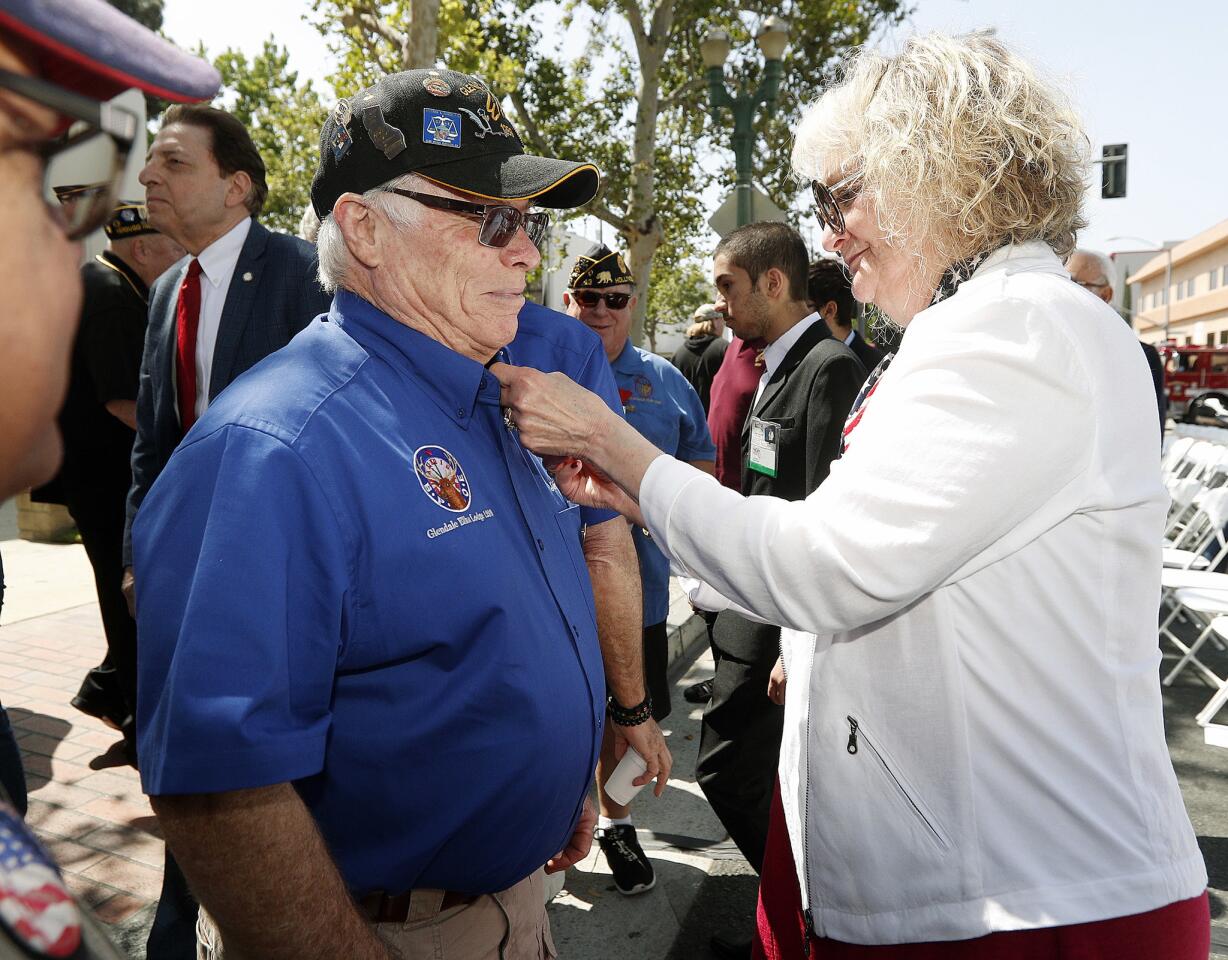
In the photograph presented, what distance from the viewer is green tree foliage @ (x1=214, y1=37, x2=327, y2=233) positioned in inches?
696

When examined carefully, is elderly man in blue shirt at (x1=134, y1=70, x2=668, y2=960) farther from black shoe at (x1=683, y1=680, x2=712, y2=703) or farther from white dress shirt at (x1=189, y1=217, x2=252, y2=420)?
black shoe at (x1=683, y1=680, x2=712, y2=703)

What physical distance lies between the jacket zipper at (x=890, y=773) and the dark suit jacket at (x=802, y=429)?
5.50 feet

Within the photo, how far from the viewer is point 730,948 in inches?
129

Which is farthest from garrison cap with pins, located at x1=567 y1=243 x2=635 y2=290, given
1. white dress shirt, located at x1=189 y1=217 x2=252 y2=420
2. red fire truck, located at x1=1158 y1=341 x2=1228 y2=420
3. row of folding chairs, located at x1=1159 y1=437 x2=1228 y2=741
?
red fire truck, located at x1=1158 y1=341 x2=1228 y2=420

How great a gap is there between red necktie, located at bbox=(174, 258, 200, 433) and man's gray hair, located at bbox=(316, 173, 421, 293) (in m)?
1.48

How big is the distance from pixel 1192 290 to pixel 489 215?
7804 cm

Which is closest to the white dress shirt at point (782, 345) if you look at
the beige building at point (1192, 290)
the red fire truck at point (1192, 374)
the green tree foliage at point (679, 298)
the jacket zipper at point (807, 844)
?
the jacket zipper at point (807, 844)

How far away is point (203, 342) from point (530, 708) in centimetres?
220

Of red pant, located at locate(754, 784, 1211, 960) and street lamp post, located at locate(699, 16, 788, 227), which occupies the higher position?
street lamp post, located at locate(699, 16, 788, 227)

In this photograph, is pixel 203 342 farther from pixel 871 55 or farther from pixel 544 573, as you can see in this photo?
pixel 871 55

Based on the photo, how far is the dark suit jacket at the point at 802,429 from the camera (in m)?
3.35

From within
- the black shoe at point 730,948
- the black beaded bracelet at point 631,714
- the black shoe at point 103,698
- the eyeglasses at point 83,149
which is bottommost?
the black shoe at point 730,948

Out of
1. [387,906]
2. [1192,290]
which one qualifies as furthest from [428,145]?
[1192,290]

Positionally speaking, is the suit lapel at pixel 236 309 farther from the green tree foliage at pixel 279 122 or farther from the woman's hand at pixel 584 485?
the green tree foliage at pixel 279 122
